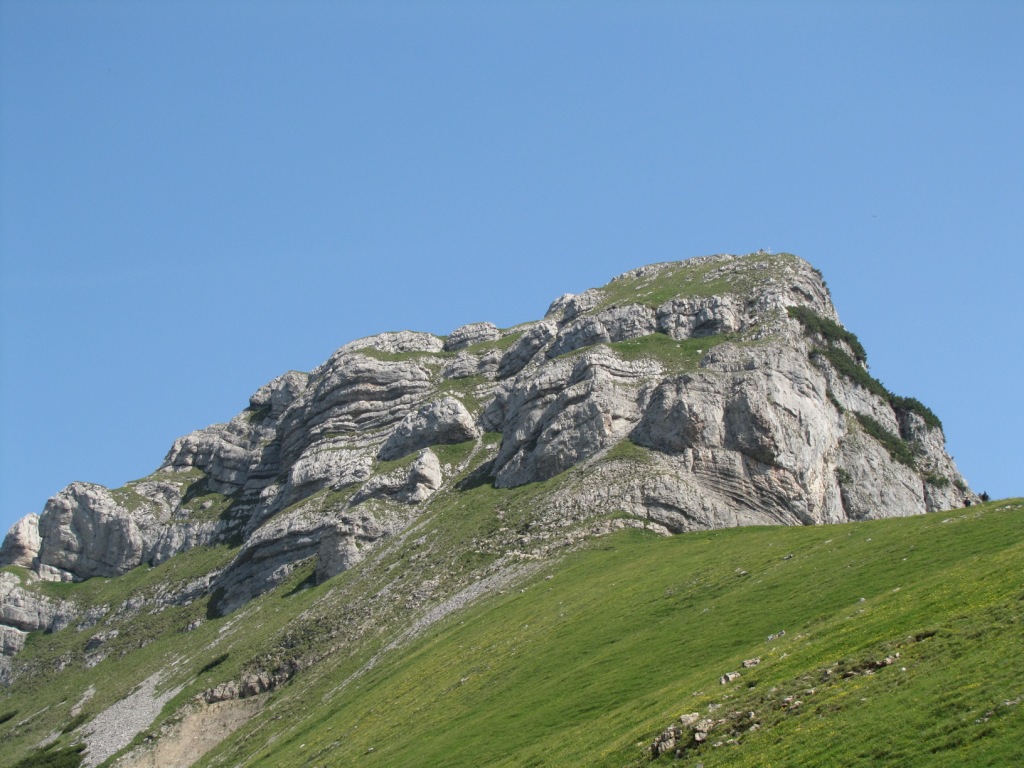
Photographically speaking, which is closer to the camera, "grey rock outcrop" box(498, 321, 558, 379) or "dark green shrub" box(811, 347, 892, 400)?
"dark green shrub" box(811, 347, 892, 400)

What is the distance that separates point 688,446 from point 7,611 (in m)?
126

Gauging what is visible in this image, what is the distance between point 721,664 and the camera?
51906 millimetres

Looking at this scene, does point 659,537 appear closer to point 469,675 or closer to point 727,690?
point 469,675

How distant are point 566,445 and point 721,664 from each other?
66.4 m

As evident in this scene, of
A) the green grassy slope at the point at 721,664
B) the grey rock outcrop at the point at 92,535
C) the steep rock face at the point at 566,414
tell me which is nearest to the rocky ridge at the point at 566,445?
the steep rock face at the point at 566,414

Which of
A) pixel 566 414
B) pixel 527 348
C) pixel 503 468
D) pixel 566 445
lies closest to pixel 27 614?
pixel 503 468

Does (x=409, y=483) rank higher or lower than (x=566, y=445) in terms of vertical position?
higher

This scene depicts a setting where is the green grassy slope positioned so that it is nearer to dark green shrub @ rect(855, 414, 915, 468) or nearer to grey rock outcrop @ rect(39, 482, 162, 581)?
dark green shrub @ rect(855, 414, 915, 468)

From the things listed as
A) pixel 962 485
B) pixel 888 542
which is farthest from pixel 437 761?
pixel 962 485

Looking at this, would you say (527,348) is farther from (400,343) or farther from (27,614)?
(27,614)

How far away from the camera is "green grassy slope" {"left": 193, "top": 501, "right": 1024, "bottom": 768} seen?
35156mm

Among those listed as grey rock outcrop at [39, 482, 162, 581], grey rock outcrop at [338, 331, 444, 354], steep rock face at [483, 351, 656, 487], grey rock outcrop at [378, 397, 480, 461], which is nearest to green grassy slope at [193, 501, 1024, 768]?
steep rock face at [483, 351, 656, 487]

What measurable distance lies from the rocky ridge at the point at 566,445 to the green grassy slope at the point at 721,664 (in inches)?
500

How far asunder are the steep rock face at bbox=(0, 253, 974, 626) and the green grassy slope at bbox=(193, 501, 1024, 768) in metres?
13.5
